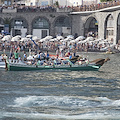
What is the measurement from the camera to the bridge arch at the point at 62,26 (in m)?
86.3

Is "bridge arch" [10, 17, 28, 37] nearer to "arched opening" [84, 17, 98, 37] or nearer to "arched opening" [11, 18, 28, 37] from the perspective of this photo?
"arched opening" [11, 18, 28, 37]

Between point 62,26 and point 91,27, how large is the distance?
6.70m

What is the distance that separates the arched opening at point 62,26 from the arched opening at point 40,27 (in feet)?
7.24

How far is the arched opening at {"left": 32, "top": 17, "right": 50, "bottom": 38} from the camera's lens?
3419 inches

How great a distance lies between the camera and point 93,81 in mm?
34438

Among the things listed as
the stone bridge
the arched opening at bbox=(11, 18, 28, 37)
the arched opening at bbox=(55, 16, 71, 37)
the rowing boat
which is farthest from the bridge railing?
the rowing boat

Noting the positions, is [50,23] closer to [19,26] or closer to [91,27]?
[19,26]

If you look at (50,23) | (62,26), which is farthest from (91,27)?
(50,23)

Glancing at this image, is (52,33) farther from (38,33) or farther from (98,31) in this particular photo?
(98,31)

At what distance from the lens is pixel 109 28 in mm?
75812

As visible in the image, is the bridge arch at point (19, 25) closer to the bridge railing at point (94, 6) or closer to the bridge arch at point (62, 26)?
the bridge arch at point (62, 26)

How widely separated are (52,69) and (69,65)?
193cm

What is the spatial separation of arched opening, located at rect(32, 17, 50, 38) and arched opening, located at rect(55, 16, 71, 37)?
2.21 metres

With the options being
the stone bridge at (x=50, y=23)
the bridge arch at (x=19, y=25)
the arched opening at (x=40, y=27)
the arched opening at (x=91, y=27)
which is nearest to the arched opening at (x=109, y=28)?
the stone bridge at (x=50, y=23)
